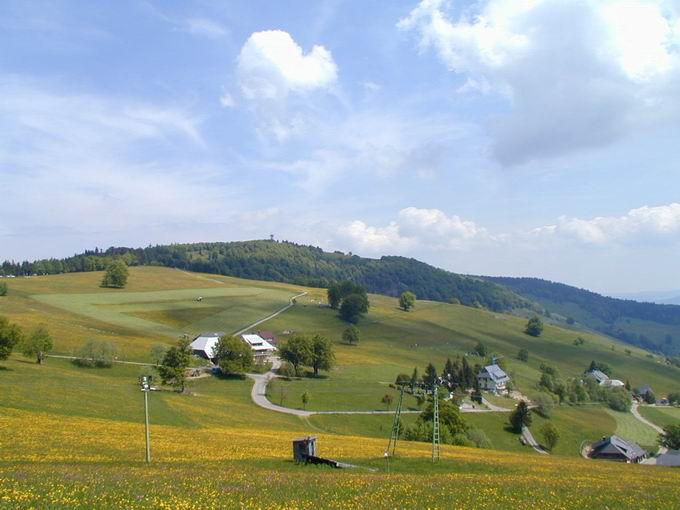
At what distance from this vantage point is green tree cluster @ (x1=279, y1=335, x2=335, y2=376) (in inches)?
4461

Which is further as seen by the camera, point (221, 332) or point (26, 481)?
point (221, 332)

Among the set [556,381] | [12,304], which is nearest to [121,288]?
[12,304]

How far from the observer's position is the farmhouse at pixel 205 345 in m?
121

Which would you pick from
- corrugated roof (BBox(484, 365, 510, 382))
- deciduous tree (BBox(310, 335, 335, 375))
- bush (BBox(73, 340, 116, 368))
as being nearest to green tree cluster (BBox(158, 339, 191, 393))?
bush (BBox(73, 340, 116, 368))

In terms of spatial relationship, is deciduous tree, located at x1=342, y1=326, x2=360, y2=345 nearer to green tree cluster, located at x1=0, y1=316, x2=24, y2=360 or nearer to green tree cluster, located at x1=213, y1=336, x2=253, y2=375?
green tree cluster, located at x1=213, y1=336, x2=253, y2=375

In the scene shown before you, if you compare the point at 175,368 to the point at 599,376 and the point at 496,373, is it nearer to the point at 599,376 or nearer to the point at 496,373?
the point at 496,373

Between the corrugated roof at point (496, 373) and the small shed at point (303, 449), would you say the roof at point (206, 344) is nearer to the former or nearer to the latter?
the corrugated roof at point (496, 373)

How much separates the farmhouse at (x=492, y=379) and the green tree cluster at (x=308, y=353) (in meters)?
44.4

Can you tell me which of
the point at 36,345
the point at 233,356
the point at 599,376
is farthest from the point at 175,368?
the point at 599,376

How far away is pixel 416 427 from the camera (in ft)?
217

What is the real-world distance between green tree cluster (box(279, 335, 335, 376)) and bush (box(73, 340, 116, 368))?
36609 millimetres

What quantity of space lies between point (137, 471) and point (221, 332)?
122 metres

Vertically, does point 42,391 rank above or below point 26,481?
below

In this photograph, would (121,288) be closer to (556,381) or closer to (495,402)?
(495,402)
